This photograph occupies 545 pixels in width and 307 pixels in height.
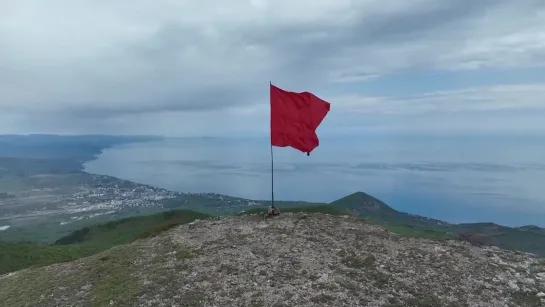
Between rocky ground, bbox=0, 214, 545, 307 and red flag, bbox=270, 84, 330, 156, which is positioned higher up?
red flag, bbox=270, 84, 330, 156

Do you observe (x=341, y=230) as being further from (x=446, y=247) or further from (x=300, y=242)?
(x=446, y=247)

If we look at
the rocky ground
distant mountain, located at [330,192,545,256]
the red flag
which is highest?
the red flag

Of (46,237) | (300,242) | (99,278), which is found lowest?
(46,237)

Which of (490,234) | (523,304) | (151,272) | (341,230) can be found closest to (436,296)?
(523,304)

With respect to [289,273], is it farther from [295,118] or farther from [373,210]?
[373,210]

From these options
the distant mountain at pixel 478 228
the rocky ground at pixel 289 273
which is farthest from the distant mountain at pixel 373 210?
the rocky ground at pixel 289 273

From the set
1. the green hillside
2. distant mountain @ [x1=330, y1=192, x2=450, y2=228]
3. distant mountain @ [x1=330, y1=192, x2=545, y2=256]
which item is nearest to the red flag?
the green hillside

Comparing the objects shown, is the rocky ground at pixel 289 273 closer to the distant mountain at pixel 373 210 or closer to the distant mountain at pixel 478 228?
the distant mountain at pixel 478 228

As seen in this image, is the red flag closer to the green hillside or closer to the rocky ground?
the rocky ground
